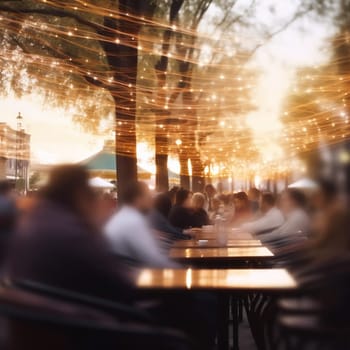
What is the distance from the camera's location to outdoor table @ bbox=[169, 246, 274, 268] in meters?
6.16

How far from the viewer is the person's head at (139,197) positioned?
4133 mm

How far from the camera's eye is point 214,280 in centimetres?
428


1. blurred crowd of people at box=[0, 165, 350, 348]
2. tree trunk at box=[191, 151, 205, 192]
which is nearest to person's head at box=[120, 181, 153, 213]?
blurred crowd of people at box=[0, 165, 350, 348]

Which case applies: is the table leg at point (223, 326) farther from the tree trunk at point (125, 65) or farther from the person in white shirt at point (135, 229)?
the tree trunk at point (125, 65)

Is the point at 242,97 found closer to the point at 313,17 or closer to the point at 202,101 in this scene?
the point at 202,101

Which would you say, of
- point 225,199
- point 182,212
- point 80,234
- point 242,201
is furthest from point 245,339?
point 225,199

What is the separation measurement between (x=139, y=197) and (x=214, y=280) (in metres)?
0.69

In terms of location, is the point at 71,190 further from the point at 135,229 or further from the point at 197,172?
the point at 197,172

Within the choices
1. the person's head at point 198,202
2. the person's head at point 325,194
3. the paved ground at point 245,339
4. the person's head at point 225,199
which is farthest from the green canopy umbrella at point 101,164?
the person's head at point 225,199

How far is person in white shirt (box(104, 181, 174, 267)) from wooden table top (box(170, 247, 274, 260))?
1.87m

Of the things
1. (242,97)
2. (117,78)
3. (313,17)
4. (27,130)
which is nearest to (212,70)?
(242,97)

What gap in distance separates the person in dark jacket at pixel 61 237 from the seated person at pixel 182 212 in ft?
20.7

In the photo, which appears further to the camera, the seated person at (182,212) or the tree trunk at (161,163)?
the tree trunk at (161,163)

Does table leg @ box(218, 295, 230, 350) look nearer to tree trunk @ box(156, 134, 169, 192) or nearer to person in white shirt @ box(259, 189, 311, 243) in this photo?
person in white shirt @ box(259, 189, 311, 243)
